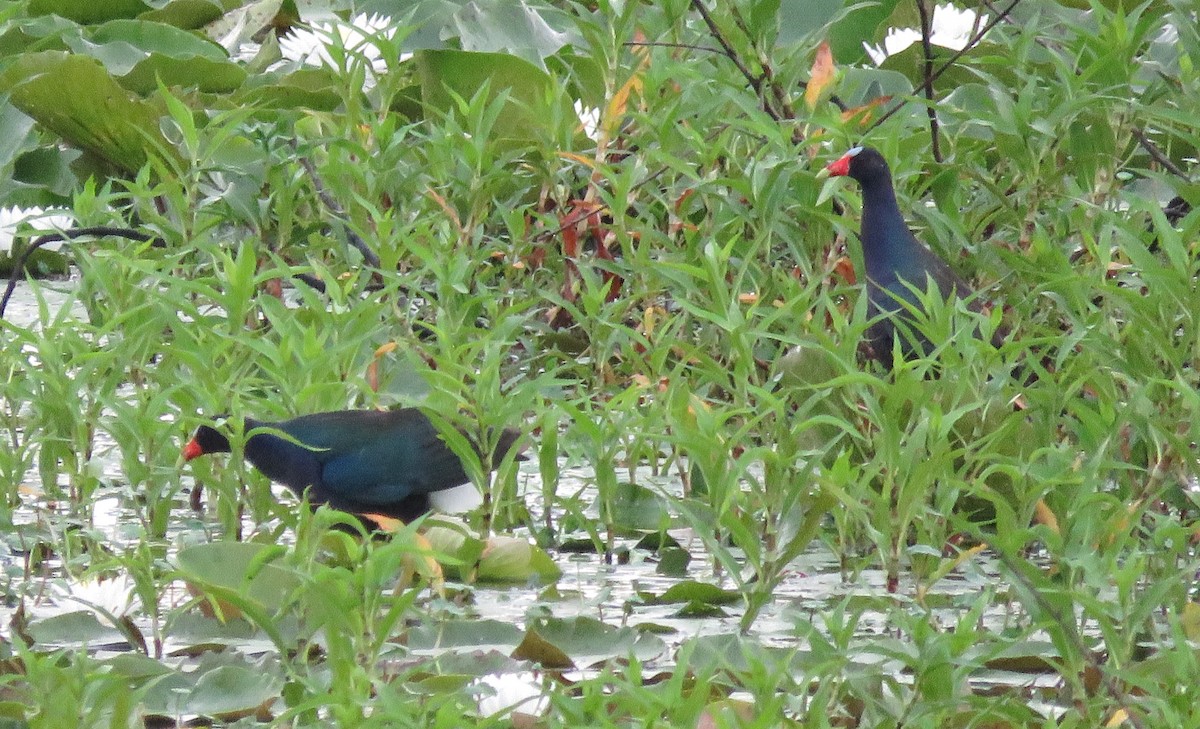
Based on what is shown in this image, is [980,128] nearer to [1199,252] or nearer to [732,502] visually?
[1199,252]

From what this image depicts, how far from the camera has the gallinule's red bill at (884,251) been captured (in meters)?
3.52

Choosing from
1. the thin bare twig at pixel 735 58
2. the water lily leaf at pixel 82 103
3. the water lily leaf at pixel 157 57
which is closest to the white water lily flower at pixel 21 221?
the water lily leaf at pixel 82 103

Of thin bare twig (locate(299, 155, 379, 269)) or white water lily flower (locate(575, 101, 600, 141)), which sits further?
white water lily flower (locate(575, 101, 600, 141))

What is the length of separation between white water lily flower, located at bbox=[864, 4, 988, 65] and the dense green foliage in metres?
0.15

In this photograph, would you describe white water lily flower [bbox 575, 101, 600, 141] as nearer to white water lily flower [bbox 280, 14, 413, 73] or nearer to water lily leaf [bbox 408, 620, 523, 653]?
white water lily flower [bbox 280, 14, 413, 73]

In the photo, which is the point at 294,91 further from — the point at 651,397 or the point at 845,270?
the point at 651,397

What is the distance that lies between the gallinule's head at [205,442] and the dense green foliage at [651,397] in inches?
1.1

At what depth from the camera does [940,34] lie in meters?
5.25

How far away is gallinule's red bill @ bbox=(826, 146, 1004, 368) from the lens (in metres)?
3.52

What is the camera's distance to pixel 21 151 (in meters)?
4.85

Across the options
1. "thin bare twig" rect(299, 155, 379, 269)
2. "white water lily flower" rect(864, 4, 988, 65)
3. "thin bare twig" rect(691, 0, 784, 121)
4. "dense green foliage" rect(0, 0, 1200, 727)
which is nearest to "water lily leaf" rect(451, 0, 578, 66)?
"dense green foliage" rect(0, 0, 1200, 727)

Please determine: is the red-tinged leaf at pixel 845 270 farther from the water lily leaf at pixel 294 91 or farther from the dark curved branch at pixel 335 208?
the water lily leaf at pixel 294 91

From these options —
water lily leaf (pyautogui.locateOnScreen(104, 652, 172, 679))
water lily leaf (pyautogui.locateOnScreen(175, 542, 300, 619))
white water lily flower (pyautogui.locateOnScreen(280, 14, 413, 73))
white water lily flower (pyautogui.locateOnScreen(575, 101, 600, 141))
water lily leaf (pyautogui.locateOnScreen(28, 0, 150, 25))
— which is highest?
water lily leaf (pyautogui.locateOnScreen(28, 0, 150, 25))

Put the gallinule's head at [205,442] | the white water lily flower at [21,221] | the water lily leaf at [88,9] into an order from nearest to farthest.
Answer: the gallinule's head at [205,442]
the white water lily flower at [21,221]
the water lily leaf at [88,9]
